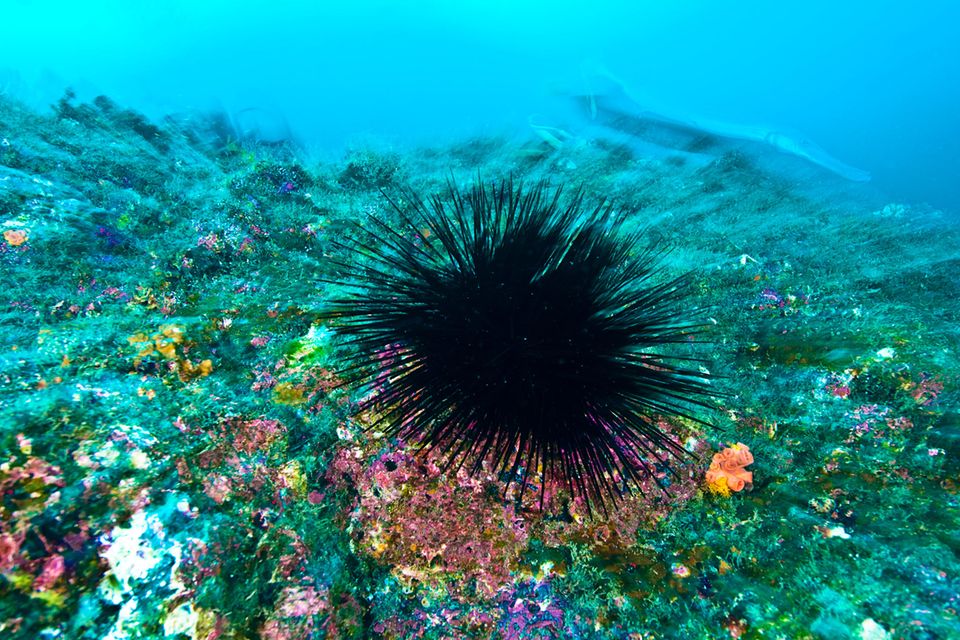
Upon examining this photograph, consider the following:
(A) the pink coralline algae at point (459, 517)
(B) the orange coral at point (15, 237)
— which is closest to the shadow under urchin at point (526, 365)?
(A) the pink coralline algae at point (459, 517)

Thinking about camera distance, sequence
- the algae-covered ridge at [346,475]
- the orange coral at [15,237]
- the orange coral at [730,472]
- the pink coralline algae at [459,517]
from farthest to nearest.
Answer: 1. the orange coral at [15,237]
2. the orange coral at [730,472]
3. the pink coralline algae at [459,517]
4. the algae-covered ridge at [346,475]

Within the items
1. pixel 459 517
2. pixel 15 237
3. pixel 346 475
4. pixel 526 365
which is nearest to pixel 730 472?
pixel 526 365

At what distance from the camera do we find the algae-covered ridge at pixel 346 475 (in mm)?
1680

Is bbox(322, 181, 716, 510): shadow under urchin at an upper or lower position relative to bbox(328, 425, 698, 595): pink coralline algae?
upper

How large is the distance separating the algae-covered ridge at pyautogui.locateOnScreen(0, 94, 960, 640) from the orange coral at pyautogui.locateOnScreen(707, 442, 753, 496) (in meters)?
0.01

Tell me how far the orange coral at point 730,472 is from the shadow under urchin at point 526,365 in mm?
276

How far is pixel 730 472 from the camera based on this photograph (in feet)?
7.99

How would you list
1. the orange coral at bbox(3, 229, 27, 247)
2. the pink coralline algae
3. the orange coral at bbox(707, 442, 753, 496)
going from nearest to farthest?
1. the pink coralline algae
2. the orange coral at bbox(707, 442, 753, 496)
3. the orange coral at bbox(3, 229, 27, 247)

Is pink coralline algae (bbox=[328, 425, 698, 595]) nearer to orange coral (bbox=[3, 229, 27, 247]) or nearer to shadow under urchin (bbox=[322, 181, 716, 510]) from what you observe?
shadow under urchin (bbox=[322, 181, 716, 510])

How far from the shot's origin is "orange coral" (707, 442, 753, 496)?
2424 mm

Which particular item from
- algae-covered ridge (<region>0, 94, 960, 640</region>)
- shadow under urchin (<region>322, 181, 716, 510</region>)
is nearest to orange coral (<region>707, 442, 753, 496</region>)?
algae-covered ridge (<region>0, 94, 960, 640</region>)

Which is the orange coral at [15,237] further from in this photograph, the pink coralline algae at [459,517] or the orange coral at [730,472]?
the orange coral at [730,472]

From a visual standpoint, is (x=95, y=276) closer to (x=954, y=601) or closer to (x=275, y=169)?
(x=275, y=169)

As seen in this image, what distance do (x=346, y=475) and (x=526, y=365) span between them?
1163 millimetres
